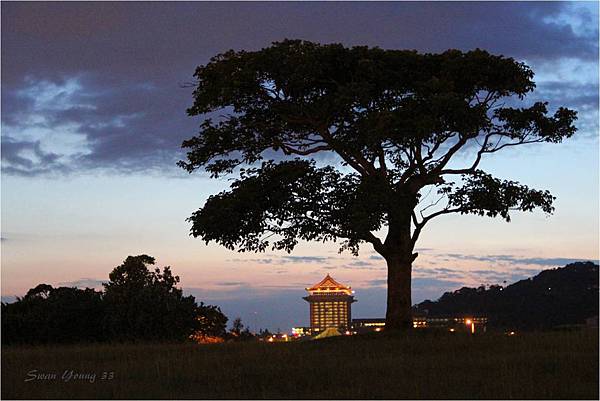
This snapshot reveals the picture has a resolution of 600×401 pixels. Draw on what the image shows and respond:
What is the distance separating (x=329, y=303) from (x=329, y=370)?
398 ft

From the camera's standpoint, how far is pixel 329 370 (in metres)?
18.3

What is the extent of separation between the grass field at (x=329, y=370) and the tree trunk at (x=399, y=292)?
3.66 meters

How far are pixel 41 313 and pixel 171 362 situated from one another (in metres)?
16.7

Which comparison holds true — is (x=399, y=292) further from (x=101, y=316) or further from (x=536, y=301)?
(x=536, y=301)

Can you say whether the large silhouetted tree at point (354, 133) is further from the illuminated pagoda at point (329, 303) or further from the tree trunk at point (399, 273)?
the illuminated pagoda at point (329, 303)

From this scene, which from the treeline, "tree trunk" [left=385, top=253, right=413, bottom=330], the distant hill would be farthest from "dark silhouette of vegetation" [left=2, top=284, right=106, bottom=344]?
the distant hill

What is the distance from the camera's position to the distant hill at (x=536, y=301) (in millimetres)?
77688

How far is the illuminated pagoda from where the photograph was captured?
443 ft

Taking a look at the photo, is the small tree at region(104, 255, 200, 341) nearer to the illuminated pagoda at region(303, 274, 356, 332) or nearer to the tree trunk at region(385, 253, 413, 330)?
the tree trunk at region(385, 253, 413, 330)

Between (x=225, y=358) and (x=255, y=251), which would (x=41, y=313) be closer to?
(x=255, y=251)

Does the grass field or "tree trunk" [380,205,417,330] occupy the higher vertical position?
"tree trunk" [380,205,417,330]

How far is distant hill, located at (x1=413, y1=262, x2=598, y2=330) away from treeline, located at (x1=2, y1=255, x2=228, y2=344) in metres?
38.2

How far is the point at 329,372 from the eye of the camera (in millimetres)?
18031

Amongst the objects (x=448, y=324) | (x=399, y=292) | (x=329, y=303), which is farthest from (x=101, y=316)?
(x=329, y=303)
